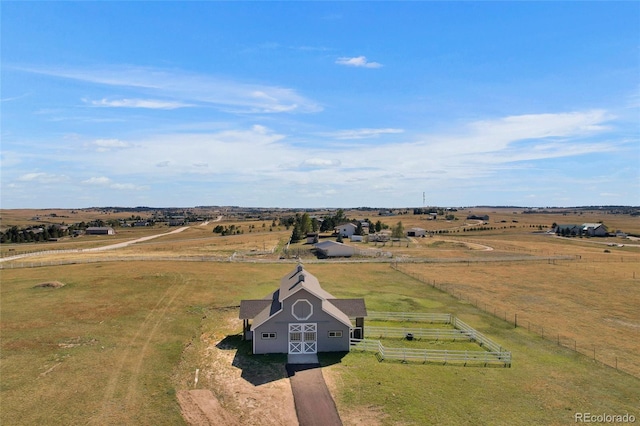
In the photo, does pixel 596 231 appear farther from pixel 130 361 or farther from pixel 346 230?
pixel 130 361

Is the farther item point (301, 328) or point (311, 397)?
point (301, 328)

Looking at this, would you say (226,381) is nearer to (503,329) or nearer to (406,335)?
(406,335)

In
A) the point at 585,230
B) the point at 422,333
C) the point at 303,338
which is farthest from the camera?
the point at 585,230

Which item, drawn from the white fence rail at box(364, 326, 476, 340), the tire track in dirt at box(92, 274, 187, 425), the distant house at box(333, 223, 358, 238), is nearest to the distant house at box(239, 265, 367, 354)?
the white fence rail at box(364, 326, 476, 340)

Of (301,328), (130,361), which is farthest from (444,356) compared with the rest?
(130,361)

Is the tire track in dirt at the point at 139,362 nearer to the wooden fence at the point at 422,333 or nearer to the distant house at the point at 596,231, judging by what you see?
the wooden fence at the point at 422,333

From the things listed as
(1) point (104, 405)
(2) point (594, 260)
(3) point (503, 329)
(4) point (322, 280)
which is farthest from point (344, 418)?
(2) point (594, 260)

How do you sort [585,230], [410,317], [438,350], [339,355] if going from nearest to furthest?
1. [339,355]
2. [438,350]
3. [410,317]
4. [585,230]
